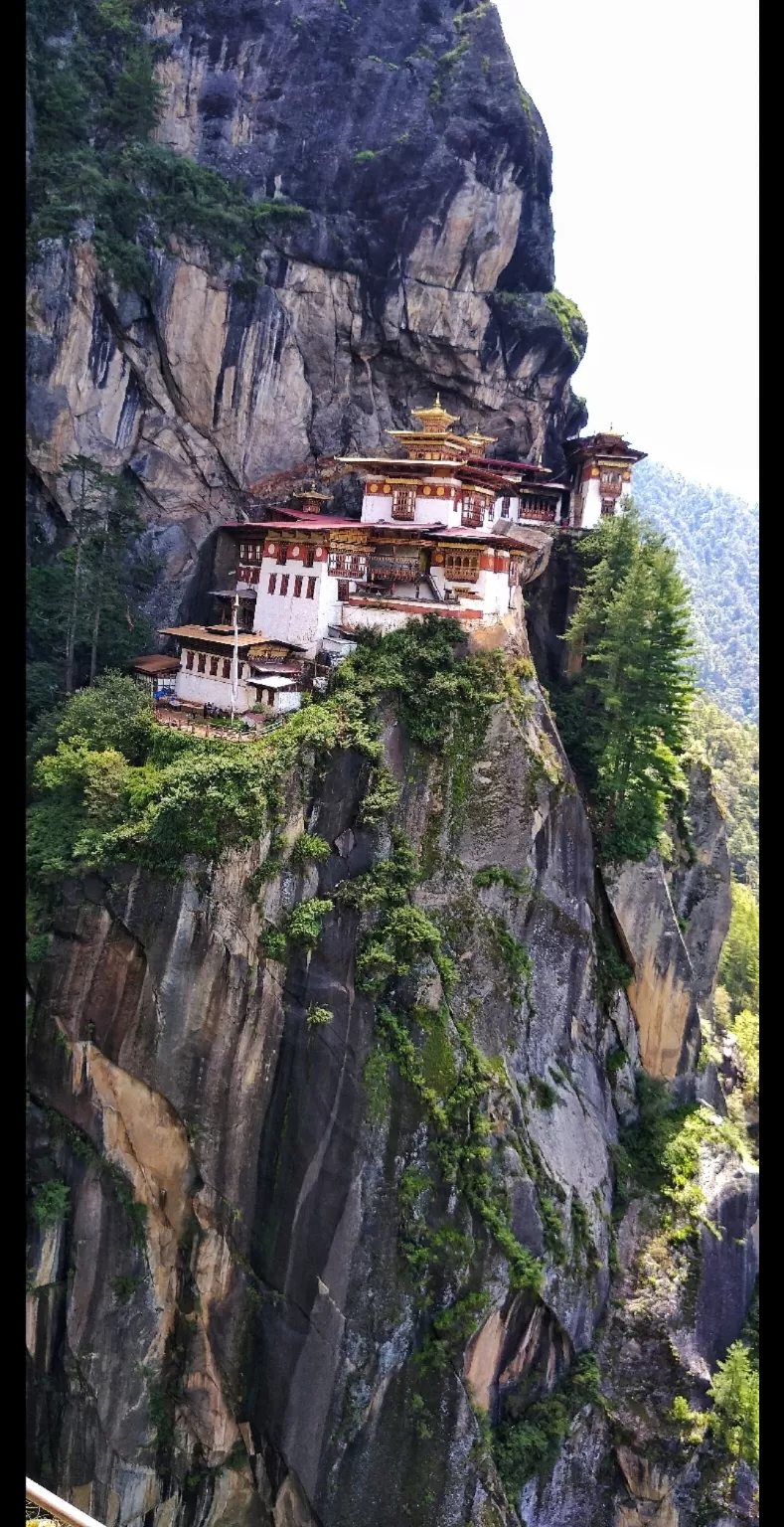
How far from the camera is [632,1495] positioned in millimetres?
25781

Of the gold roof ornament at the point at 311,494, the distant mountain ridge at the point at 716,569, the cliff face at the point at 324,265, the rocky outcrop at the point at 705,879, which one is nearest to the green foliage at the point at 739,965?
the rocky outcrop at the point at 705,879

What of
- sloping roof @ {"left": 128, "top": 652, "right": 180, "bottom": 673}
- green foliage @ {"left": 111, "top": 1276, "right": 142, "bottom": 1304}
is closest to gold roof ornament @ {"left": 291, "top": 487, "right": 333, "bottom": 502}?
sloping roof @ {"left": 128, "top": 652, "right": 180, "bottom": 673}

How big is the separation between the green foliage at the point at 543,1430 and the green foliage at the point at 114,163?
113ft

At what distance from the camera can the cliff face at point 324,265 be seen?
34.8 metres

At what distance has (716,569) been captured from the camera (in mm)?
145750

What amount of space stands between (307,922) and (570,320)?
32250 mm

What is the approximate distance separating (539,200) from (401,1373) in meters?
41.9

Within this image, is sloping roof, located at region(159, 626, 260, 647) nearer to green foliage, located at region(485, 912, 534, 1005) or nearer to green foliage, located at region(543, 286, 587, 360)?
green foliage, located at region(485, 912, 534, 1005)

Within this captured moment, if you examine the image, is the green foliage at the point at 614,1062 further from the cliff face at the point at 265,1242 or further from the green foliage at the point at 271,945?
the green foliage at the point at 271,945

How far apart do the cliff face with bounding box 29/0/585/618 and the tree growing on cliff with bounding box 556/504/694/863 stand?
13.5 meters

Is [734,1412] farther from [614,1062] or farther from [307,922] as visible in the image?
[307,922]

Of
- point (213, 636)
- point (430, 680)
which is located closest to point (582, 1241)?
point (430, 680)
